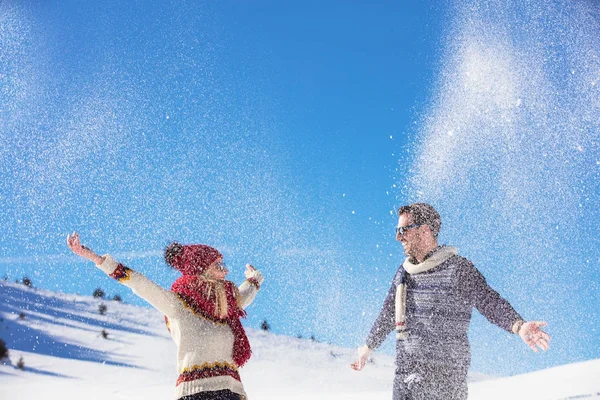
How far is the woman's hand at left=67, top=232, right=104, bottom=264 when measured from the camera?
383cm

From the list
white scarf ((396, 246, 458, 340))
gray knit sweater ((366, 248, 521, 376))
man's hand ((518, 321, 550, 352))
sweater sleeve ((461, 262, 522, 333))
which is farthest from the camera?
white scarf ((396, 246, 458, 340))

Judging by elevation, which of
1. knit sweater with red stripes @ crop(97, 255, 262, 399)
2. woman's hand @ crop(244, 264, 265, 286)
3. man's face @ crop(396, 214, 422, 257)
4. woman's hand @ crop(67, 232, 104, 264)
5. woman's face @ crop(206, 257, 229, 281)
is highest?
man's face @ crop(396, 214, 422, 257)

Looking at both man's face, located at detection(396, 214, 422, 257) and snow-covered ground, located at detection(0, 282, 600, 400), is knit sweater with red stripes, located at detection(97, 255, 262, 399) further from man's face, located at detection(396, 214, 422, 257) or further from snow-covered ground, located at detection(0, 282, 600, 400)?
snow-covered ground, located at detection(0, 282, 600, 400)

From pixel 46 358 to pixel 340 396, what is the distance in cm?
655

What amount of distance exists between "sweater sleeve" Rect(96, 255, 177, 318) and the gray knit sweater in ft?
5.35

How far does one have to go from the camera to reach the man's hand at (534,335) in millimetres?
4012

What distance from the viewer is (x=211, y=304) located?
4.07 metres

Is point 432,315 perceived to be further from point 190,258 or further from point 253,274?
point 190,258

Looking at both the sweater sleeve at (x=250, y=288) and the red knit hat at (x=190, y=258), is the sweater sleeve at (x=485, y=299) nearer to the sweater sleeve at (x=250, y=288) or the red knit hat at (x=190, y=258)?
the sweater sleeve at (x=250, y=288)

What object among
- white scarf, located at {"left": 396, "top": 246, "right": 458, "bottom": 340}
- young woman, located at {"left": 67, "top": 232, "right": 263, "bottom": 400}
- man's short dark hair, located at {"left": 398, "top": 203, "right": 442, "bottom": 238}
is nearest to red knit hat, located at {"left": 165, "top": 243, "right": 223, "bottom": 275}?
young woman, located at {"left": 67, "top": 232, "right": 263, "bottom": 400}

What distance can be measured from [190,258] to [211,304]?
1.23 feet

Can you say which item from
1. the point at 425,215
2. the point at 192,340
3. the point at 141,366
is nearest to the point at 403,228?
the point at 425,215

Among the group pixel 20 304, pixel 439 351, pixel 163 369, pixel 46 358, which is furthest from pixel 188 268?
pixel 20 304

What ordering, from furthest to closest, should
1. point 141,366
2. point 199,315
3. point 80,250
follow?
point 141,366
point 199,315
point 80,250
